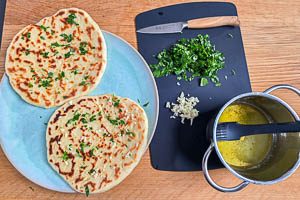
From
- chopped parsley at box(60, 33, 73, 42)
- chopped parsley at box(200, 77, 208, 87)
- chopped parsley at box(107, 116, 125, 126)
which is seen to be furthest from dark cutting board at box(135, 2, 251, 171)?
chopped parsley at box(60, 33, 73, 42)

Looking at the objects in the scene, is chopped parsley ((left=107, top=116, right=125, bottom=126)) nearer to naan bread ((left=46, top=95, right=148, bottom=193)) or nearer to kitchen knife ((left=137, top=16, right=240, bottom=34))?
naan bread ((left=46, top=95, right=148, bottom=193))

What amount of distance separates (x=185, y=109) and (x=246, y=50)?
0.30 metres

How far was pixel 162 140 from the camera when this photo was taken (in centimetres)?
113

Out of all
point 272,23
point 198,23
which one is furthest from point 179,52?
point 272,23

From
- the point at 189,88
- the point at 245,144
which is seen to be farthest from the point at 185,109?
the point at 245,144

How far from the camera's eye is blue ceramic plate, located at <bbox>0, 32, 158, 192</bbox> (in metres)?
1.04

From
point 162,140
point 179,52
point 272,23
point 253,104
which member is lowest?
point 162,140

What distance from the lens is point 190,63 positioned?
1.20 m

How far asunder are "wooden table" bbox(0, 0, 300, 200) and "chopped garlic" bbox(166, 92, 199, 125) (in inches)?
6.5

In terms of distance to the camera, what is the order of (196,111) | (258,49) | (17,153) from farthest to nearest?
(258,49)
(196,111)
(17,153)

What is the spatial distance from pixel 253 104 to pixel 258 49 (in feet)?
0.86

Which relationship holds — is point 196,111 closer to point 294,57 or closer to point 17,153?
point 294,57

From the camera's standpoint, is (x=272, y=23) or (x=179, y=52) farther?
(x=272, y=23)

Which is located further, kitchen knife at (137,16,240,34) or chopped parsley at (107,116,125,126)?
kitchen knife at (137,16,240,34)
